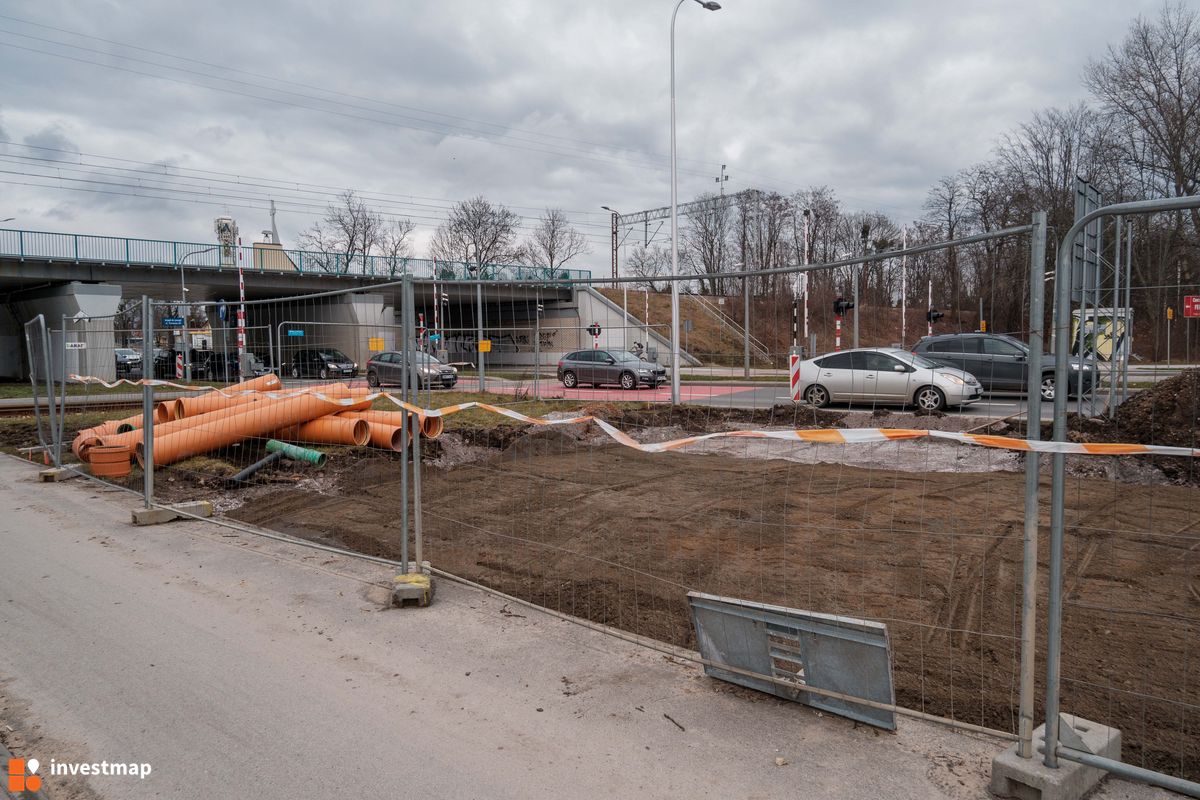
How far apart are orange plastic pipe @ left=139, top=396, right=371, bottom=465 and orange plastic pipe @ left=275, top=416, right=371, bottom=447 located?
0.14m

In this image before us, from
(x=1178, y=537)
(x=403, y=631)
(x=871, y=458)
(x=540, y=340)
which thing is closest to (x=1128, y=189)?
(x=871, y=458)

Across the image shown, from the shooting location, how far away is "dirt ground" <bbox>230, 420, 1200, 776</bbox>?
3830 mm

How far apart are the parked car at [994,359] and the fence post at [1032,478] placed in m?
0.12

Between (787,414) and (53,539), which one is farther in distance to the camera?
(53,539)

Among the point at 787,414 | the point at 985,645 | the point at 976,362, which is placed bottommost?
the point at 985,645

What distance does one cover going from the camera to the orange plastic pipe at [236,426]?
976 cm

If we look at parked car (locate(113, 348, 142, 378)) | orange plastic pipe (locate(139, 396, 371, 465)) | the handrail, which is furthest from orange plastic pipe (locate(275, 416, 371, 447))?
the handrail

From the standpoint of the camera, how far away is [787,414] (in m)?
6.46

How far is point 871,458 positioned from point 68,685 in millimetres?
9696

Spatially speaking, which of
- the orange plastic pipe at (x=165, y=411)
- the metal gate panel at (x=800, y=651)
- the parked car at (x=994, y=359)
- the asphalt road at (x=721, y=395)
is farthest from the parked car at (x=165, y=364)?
the parked car at (x=994, y=359)

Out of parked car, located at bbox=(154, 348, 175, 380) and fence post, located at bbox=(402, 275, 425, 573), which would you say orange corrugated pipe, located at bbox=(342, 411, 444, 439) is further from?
fence post, located at bbox=(402, 275, 425, 573)

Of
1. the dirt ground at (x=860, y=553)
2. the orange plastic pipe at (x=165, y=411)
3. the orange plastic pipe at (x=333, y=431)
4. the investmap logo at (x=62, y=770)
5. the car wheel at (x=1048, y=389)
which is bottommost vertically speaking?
the investmap logo at (x=62, y=770)

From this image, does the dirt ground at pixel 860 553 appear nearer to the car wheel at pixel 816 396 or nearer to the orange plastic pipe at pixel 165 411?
the car wheel at pixel 816 396

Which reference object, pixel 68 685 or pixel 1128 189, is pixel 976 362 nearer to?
pixel 68 685
